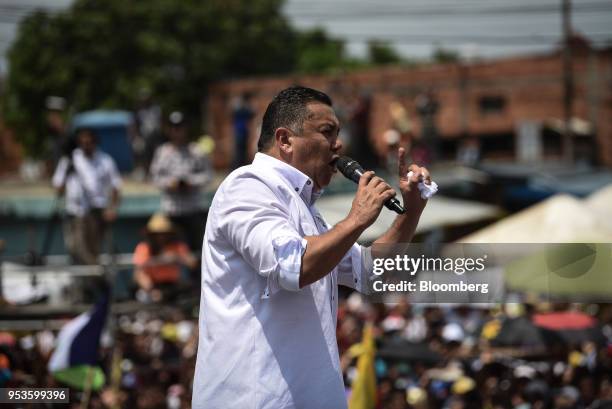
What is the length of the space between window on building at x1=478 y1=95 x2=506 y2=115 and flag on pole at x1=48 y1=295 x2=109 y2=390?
3290 centimetres

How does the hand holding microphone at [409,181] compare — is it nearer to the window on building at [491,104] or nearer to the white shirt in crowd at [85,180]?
the white shirt in crowd at [85,180]

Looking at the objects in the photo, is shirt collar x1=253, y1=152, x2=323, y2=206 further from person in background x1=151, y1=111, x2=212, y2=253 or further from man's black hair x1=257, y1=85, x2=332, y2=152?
person in background x1=151, y1=111, x2=212, y2=253

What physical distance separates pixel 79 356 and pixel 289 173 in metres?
4.35

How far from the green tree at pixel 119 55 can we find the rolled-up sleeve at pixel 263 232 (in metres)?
41.2

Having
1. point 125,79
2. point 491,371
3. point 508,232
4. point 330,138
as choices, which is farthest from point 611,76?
point 330,138

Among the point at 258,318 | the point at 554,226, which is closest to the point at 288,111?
the point at 258,318

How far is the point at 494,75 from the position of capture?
3781cm

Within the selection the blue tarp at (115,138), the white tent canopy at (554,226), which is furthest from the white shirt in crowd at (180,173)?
the blue tarp at (115,138)

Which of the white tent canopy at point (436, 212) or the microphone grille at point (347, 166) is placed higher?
the microphone grille at point (347, 166)

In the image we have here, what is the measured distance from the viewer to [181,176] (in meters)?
10.3

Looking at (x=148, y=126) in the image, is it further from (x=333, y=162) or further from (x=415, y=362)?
(x=333, y=162)

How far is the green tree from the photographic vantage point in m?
43.9

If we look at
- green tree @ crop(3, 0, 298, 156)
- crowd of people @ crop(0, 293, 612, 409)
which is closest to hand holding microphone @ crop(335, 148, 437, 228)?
crowd of people @ crop(0, 293, 612, 409)

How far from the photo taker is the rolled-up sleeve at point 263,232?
2602mm
